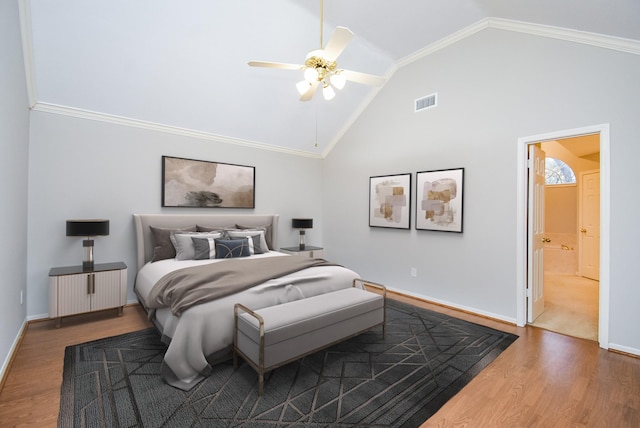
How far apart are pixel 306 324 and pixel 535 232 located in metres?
3.05

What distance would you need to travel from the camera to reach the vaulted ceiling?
2.81 m

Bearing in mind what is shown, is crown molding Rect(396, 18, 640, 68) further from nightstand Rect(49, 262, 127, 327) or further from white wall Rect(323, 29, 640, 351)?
nightstand Rect(49, 262, 127, 327)

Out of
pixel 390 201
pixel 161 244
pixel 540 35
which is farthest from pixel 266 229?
pixel 540 35

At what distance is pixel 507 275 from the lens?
3555mm

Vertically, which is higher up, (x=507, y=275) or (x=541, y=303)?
(x=507, y=275)

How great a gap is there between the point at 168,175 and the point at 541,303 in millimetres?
5455

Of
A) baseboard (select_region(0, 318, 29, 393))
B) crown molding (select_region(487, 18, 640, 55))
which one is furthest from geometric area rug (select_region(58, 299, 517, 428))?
crown molding (select_region(487, 18, 640, 55))

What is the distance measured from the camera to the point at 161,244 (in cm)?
395

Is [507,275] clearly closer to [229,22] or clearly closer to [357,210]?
[357,210]

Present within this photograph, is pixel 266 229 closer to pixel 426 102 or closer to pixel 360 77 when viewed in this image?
pixel 360 77

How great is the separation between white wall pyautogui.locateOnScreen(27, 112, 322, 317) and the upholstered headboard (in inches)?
6.0

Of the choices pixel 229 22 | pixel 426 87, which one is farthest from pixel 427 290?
pixel 229 22

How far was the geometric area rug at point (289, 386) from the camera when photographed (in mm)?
1870

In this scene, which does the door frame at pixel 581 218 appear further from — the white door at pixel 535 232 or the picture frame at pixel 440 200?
the picture frame at pixel 440 200
